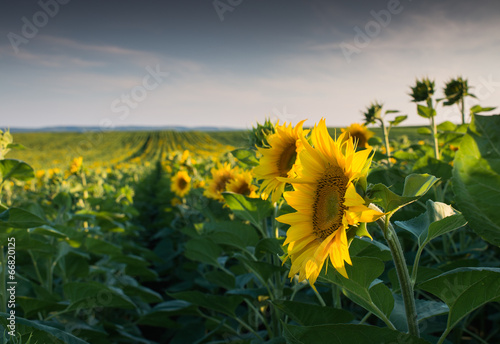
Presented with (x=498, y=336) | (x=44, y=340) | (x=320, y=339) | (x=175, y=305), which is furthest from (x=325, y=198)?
(x=498, y=336)

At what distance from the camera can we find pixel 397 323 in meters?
1.15

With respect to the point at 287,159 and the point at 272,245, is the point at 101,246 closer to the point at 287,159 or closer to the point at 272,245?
the point at 272,245

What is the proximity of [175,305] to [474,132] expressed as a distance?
2245mm

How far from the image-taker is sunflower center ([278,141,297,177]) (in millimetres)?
1494

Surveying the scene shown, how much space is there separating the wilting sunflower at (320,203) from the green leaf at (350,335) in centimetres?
14

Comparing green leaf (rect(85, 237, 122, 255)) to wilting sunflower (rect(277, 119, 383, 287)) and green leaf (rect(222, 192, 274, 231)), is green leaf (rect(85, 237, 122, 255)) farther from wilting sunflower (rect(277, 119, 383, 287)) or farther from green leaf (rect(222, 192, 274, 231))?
wilting sunflower (rect(277, 119, 383, 287))

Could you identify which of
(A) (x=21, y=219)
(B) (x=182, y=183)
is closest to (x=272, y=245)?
(A) (x=21, y=219)

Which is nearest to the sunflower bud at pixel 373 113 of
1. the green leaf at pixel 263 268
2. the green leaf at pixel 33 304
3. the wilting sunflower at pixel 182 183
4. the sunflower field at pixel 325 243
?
the sunflower field at pixel 325 243

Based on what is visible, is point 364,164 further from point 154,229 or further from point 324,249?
point 154,229

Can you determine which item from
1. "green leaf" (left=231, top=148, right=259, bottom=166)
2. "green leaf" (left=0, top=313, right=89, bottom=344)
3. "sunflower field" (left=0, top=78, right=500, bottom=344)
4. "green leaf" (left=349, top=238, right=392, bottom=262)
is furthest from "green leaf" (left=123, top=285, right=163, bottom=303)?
"green leaf" (left=349, top=238, right=392, bottom=262)

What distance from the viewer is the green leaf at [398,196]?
729 millimetres

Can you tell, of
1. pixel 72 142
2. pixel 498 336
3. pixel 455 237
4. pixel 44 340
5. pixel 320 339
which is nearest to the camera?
pixel 320 339

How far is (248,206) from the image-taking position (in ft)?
6.01

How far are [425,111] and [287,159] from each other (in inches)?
51.6
